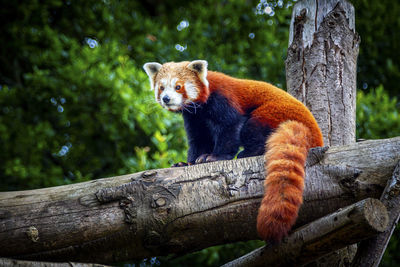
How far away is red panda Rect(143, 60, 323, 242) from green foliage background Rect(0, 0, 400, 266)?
4.82 feet

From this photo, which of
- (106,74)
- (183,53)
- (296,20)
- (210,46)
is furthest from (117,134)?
(296,20)

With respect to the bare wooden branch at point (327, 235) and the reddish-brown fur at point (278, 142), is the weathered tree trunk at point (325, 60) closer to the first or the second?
the reddish-brown fur at point (278, 142)

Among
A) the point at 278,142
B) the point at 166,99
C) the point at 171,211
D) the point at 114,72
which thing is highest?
the point at 114,72

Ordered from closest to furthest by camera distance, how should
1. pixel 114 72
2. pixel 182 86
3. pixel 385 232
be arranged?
pixel 385 232 → pixel 182 86 → pixel 114 72

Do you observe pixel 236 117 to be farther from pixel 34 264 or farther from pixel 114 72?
pixel 114 72

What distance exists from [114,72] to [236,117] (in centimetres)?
281

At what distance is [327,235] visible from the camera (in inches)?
71.5

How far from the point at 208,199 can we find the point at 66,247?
0.81 m

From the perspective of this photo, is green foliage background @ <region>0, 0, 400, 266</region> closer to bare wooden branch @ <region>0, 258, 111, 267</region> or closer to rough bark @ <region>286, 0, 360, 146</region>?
rough bark @ <region>286, 0, 360, 146</region>

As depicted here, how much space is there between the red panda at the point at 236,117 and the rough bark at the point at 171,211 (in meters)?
0.16

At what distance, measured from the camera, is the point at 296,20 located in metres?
3.31

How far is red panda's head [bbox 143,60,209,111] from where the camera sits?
10.8 ft

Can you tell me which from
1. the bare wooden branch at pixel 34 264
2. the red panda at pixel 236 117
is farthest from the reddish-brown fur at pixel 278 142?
the bare wooden branch at pixel 34 264

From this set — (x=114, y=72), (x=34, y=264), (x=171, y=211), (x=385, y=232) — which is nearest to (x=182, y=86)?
(x=171, y=211)
